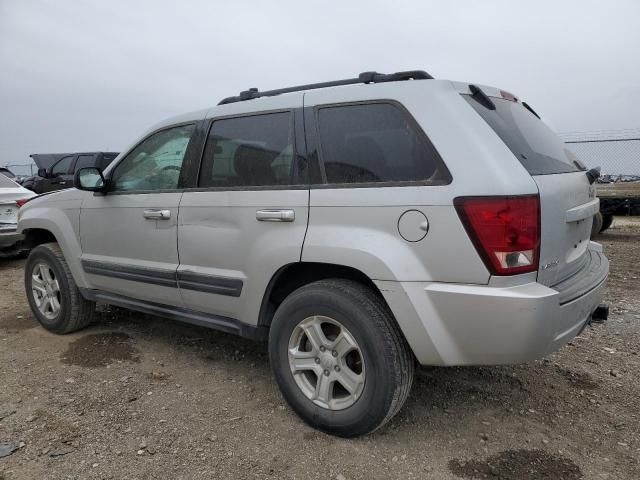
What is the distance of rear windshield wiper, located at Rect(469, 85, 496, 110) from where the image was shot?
8.46 ft

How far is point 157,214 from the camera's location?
3391 mm

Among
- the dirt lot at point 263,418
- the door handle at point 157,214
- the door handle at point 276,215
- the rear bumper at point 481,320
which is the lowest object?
the dirt lot at point 263,418

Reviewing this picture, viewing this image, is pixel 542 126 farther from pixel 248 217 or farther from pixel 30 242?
pixel 30 242

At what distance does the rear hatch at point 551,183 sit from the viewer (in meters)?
2.33

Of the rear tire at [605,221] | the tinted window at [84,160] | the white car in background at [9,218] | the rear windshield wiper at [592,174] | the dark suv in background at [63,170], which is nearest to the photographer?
the rear windshield wiper at [592,174]

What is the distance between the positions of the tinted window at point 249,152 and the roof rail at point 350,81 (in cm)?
26

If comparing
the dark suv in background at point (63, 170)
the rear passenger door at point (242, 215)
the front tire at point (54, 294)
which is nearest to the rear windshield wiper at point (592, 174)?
the rear passenger door at point (242, 215)

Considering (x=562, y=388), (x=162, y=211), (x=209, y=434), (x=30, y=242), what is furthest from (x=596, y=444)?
(x=30, y=242)

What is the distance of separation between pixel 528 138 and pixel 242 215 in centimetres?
165

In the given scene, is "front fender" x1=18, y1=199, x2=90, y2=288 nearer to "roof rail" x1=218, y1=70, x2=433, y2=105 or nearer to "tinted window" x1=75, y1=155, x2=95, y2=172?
"roof rail" x1=218, y1=70, x2=433, y2=105

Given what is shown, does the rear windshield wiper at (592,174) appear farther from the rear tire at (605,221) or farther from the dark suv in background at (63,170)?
the dark suv in background at (63,170)

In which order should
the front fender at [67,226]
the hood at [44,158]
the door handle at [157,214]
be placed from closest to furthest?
the door handle at [157,214]
the front fender at [67,226]
the hood at [44,158]

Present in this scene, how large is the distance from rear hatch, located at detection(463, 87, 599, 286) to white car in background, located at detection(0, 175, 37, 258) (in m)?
6.87

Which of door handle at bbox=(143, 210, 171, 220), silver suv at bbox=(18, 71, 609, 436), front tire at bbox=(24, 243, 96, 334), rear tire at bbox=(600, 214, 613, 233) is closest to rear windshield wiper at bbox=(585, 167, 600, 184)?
silver suv at bbox=(18, 71, 609, 436)
